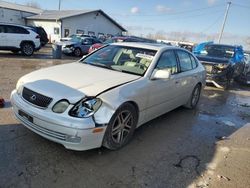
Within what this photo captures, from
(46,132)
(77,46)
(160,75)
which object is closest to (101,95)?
(46,132)

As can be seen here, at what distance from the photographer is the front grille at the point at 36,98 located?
328 cm

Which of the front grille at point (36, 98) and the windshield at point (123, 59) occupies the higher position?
the windshield at point (123, 59)

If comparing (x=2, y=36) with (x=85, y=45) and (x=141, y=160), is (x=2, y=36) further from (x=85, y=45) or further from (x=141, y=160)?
(x=141, y=160)

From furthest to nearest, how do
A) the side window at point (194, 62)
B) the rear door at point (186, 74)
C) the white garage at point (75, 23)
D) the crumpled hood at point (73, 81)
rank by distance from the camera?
the white garage at point (75, 23) → the side window at point (194, 62) → the rear door at point (186, 74) → the crumpled hood at point (73, 81)

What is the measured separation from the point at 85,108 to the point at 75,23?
29.9 meters

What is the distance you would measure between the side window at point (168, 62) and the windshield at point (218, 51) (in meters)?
6.78

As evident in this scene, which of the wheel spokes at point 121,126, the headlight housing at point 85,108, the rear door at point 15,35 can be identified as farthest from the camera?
the rear door at point 15,35

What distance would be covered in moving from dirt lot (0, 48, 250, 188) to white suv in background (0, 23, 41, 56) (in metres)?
9.69

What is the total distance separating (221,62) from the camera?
33.2ft

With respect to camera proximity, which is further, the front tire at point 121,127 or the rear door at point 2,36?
the rear door at point 2,36

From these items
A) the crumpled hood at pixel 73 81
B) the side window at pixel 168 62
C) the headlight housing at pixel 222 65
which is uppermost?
the side window at pixel 168 62

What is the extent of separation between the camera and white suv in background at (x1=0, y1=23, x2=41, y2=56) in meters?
13.4

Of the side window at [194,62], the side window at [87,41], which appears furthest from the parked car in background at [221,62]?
the side window at [87,41]

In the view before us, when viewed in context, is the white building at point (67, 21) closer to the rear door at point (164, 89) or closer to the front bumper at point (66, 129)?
the rear door at point (164, 89)
